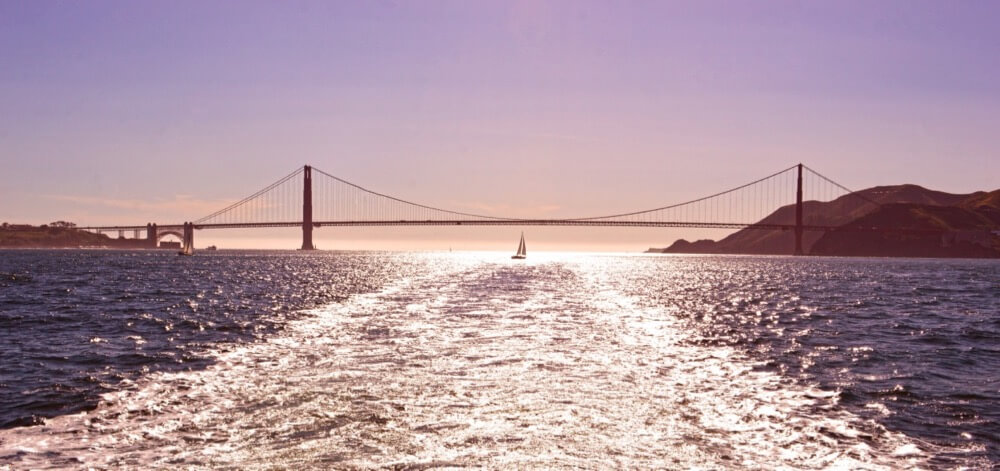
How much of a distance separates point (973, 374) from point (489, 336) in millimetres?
12422

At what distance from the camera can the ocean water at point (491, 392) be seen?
984cm

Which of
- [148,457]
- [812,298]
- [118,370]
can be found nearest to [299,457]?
[148,457]

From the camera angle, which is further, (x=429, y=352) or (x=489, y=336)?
(x=489, y=336)

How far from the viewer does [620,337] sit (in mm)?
23141

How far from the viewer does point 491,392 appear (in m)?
13.5

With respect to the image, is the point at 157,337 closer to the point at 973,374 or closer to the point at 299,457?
the point at 299,457

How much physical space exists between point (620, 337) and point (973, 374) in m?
9.30

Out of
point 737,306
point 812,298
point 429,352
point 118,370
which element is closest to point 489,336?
point 429,352

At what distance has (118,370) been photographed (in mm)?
16656

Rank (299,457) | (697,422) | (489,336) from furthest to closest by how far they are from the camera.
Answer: (489,336), (697,422), (299,457)

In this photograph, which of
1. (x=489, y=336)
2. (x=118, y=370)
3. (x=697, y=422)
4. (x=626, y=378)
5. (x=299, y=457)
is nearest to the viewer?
(x=299, y=457)

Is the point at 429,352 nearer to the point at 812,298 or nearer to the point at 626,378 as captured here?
the point at 626,378

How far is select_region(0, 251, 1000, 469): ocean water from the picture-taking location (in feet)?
32.3

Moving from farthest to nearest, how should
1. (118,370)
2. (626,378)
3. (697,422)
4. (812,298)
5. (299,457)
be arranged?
(812,298)
(118,370)
(626,378)
(697,422)
(299,457)
